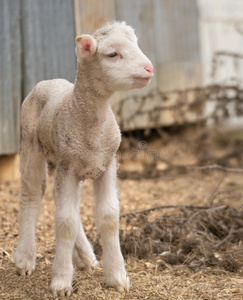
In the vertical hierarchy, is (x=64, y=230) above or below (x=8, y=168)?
above

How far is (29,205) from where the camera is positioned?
14.1ft

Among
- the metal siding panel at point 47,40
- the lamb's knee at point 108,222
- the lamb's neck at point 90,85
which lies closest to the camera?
the lamb's neck at point 90,85

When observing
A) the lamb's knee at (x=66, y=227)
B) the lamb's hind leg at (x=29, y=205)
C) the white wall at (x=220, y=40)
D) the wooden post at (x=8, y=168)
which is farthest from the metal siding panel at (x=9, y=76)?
the white wall at (x=220, y=40)

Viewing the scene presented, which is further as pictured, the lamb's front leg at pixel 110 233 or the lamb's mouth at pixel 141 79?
the lamb's front leg at pixel 110 233

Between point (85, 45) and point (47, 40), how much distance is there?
363 centimetres

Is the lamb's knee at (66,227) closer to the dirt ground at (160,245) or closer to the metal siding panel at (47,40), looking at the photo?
the dirt ground at (160,245)

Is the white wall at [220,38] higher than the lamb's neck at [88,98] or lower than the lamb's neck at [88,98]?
higher

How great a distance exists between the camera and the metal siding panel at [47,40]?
7.03 metres

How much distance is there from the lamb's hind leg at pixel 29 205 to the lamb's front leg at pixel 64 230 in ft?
1.54

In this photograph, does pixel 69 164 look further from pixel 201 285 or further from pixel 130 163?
pixel 130 163

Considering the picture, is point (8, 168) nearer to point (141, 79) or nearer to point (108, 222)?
point (108, 222)

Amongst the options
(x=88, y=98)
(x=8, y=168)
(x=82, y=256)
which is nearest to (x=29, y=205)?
(x=82, y=256)

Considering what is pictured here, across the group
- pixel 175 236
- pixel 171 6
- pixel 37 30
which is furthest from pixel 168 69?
pixel 175 236

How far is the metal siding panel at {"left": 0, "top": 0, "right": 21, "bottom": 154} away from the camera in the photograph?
686cm
